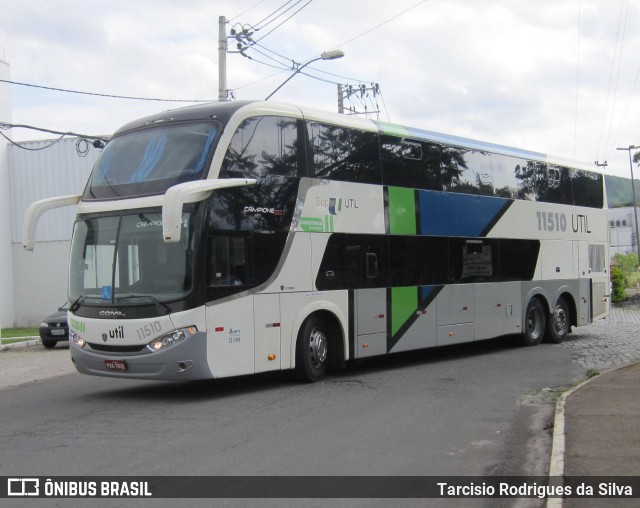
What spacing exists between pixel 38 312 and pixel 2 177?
6.05 m

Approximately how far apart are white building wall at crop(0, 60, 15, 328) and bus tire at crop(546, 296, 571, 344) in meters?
24.7

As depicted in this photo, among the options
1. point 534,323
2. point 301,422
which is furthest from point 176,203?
point 534,323

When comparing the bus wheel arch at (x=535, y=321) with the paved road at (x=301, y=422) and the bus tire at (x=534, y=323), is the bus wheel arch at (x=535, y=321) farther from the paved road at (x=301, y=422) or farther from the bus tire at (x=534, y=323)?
the paved road at (x=301, y=422)

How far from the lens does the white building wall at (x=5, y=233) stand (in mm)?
35375

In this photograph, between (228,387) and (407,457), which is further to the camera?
(228,387)

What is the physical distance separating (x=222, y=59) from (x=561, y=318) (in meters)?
11.4

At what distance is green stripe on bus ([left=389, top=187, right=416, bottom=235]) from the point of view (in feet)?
48.2

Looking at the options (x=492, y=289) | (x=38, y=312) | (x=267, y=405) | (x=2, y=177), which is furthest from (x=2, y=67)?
(x=267, y=405)

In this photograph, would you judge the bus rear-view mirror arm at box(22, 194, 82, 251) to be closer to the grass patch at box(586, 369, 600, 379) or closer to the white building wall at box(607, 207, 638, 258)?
the grass patch at box(586, 369, 600, 379)

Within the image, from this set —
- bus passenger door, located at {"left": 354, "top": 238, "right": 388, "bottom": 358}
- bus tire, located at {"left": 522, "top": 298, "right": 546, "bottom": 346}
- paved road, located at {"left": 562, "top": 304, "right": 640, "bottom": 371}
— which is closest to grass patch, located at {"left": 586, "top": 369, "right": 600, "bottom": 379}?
paved road, located at {"left": 562, "top": 304, "right": 640, "bottom": 371}

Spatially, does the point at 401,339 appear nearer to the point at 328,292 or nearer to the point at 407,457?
the point at 328,292

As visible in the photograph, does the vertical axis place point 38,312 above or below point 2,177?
below

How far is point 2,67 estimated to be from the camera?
117 ft

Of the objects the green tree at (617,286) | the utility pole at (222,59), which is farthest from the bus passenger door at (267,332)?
the green tree at (617,286)
